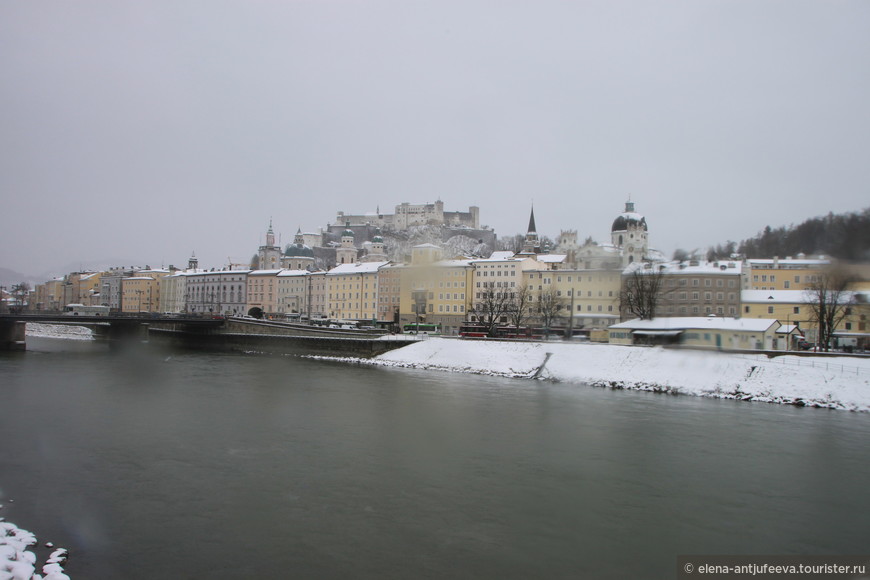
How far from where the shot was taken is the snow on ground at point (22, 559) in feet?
16.5

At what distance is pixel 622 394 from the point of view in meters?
16.7

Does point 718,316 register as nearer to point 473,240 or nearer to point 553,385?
point 553,385

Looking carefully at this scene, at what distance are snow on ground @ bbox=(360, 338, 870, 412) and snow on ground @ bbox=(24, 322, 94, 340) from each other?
31.3 meters

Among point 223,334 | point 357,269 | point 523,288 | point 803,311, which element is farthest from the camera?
point 357,269

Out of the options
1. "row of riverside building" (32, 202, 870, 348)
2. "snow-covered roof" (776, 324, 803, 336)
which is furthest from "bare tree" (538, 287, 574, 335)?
"snow-covered roof" (776, 324, 803, 336)

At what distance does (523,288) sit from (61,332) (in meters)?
35.1

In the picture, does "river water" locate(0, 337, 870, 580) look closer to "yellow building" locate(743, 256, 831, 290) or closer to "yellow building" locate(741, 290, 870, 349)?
"yellow building" locate(741, 290, 870, 349)

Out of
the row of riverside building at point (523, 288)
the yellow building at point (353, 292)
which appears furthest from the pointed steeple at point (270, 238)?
the yellow building at point (353, 292)

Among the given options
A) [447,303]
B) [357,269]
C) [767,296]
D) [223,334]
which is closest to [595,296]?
[767,296]

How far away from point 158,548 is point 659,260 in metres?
5.65

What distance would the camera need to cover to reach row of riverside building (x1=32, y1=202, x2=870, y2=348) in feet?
12.1

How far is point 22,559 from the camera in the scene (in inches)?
208

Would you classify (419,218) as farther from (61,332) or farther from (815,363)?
(815,363)

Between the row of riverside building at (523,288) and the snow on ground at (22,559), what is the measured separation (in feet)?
17.7
